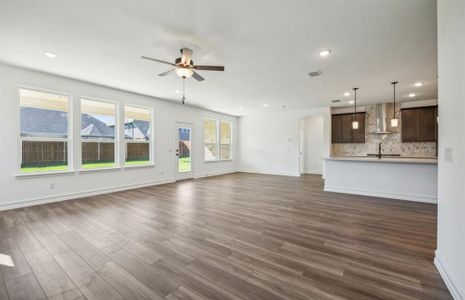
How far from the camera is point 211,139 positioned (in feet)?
29.2

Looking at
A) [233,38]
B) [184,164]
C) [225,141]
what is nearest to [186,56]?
[233,38]

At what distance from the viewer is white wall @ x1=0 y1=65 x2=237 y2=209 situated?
12.9 ft

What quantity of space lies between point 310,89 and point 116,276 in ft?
18.3

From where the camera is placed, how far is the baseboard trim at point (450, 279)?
61.2 inches

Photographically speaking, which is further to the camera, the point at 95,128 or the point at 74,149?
the point at 95,128

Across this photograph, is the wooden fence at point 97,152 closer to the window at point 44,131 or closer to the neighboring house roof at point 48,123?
the neighboring house roof at point 48,123

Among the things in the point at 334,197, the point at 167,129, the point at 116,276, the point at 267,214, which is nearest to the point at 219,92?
the point at 167,129

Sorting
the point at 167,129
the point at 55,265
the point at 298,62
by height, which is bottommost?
the point at 55,265

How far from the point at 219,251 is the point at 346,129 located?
23.6 ft

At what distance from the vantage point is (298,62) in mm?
3652

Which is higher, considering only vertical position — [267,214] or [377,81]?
[377,81]

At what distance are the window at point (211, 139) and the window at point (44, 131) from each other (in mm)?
4717

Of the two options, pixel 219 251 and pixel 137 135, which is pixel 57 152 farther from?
pixel 219 251

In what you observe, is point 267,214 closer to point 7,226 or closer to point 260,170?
point 7,226
